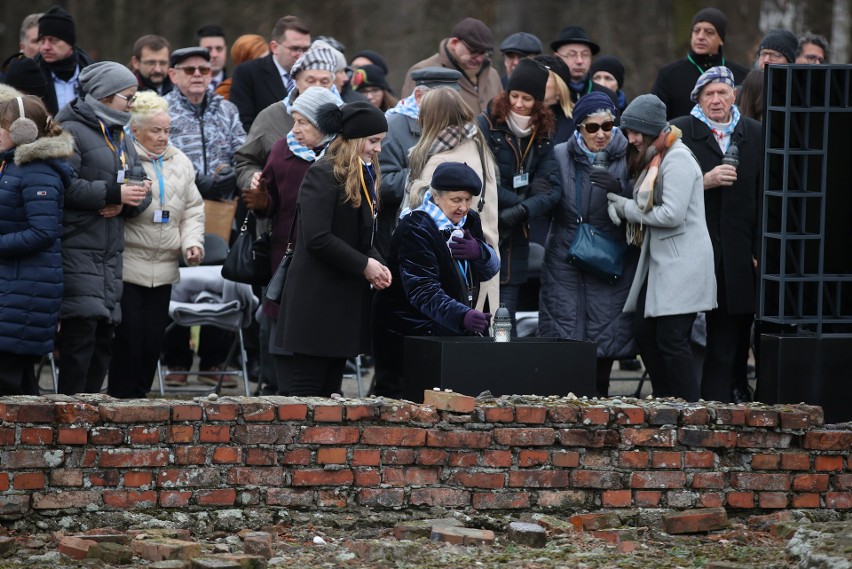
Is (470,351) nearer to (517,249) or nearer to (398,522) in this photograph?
(398,522)

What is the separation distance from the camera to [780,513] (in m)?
6.81

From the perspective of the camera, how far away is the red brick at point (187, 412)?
251 inches

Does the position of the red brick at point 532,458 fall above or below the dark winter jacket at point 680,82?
below

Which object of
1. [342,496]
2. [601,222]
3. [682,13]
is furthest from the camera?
[682,13]

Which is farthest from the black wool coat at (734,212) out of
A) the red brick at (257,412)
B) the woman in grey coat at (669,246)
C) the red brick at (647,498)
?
the red brick at (257,412)

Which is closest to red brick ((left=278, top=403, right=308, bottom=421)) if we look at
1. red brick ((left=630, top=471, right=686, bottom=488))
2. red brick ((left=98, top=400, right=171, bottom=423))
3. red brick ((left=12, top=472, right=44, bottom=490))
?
red brick ((left=98, top=400, right=171, bottom=423))

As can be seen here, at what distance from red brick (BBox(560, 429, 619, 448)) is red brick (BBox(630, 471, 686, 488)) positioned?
204 millimetres

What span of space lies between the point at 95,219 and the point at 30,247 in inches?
25.5

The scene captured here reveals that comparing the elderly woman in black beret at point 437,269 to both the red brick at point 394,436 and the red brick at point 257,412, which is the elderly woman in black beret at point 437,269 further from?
the red brick at point 257,412

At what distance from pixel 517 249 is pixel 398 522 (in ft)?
9.28

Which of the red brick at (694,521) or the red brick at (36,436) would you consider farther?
the red brick at (694,521)

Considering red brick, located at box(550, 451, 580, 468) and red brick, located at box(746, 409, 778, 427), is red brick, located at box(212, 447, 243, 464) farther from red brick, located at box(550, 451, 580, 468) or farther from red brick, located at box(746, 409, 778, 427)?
red brick, located at box(746, 409, 778, 427)

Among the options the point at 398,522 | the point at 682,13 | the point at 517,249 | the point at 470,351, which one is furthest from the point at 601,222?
the point at 682,13

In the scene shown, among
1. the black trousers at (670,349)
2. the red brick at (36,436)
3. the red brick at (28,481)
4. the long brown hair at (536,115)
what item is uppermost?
the long brown hair at (536,115)
